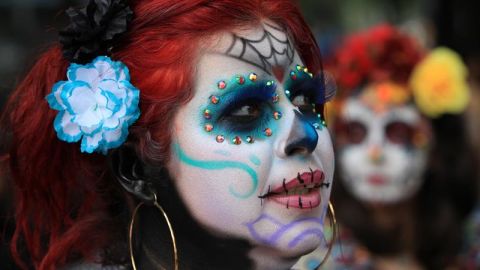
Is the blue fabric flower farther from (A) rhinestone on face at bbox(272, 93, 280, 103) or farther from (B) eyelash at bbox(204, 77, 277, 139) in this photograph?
(A) rhinestone on face at bbox(272, 93, 280, 103)

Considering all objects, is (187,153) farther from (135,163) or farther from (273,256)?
(273,256)

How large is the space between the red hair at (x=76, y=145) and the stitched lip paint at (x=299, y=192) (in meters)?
0.29

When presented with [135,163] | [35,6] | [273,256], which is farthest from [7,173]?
[35,6]

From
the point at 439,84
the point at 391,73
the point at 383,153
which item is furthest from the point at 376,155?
the point at 439,84

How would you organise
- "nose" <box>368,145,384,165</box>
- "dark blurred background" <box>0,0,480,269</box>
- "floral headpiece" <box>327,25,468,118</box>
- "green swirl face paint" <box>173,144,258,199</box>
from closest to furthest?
1. "green swirl face paint" <box>173,144,258,199</box>
2. "dark blurred background" <box>0,0,480,269</box>
3. "nose" <box>368,145,384,165</box>
4. "floral headpiece" <box>327,25,468,118</box>

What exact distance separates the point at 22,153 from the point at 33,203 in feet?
0.49

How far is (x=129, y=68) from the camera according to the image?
2.00m

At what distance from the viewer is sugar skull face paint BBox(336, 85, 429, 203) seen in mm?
3723

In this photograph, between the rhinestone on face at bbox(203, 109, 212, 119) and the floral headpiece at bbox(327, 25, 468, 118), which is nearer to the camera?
the rhinestone on face at bbox(203, 109, 212, 119)

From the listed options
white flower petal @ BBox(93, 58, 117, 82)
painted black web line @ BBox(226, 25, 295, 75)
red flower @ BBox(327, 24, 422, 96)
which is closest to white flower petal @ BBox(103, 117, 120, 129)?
white flower petal @ BBox(93, 58, 117, 82)

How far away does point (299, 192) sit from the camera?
1.95 metres

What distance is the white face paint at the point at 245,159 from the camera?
192cm

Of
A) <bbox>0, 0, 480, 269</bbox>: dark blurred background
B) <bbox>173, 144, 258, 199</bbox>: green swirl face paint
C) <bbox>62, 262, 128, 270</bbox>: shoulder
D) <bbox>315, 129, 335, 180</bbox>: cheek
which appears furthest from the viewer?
<bbox>0, 0, 480, 269</bbox>: dark blurred background

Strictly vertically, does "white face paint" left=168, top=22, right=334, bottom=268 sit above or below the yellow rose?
above
